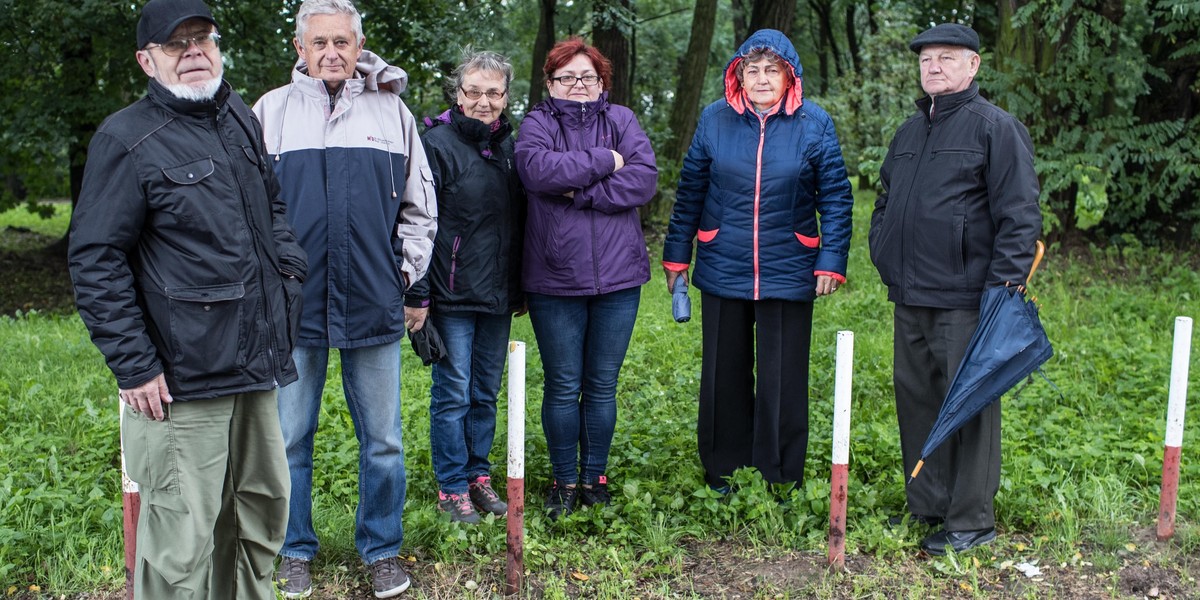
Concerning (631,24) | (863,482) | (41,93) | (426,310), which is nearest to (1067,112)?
(631,24)

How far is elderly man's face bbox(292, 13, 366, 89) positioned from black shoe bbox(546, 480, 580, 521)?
6.86 ft

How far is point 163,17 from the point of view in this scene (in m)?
2.95

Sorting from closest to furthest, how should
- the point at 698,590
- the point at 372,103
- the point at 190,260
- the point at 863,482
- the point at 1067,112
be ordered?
1. the point at 190,260
2. the point at 372,103
3. the point at 698,590
4. the point at 863,482
5. the point at 1067,112

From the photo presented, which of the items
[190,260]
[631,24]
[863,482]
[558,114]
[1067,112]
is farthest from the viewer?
[631,24]

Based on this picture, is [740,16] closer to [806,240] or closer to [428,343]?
[806,240]

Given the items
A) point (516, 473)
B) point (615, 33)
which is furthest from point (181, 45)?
point (615, 33)

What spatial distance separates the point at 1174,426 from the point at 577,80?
2834 millimetres

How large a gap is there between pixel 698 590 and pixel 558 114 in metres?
2.04

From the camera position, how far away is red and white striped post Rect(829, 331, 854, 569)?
381 centimetres

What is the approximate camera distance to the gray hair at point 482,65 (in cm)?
427

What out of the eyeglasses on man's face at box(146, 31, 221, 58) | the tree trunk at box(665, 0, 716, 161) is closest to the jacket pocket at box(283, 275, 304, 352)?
the eyeglasses on man's face at box(146, 31, 221, 58)

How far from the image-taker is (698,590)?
13.4 ft

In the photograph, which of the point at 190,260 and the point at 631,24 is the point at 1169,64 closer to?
the point at 631,24

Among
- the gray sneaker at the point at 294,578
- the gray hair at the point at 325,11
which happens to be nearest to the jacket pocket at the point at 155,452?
the gray sneaker at the point at 294,578
